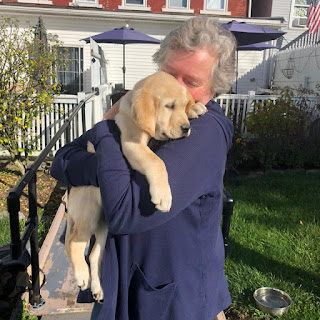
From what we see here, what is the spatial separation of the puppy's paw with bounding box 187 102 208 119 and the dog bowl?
6.86 feet

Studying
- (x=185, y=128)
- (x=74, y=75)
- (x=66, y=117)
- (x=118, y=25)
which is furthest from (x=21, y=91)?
(x=118, y=25)

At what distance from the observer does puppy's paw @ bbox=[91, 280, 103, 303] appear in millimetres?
1662

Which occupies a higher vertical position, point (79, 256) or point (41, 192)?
point (79, 256)

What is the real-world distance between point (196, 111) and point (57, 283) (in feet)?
7.49

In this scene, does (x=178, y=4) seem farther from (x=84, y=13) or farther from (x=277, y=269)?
(x=277, y=269)

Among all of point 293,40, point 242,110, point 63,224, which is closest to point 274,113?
point 242,110

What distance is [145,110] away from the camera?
156 centimetres

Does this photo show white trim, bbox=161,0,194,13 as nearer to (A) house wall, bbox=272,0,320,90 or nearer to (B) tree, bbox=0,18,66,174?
(A) house wall, bbox=272,0,320,90

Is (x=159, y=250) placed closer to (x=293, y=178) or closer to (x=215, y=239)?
(x=215, y=239)

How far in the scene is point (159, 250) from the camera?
145 cm

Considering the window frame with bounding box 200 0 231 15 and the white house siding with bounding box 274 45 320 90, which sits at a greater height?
the window frame with bounding box 200 0 231 15

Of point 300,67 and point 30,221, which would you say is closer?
point 30,221

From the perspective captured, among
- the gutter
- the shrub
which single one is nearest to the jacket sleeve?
the shrub

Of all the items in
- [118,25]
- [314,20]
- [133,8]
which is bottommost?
[118,25]
